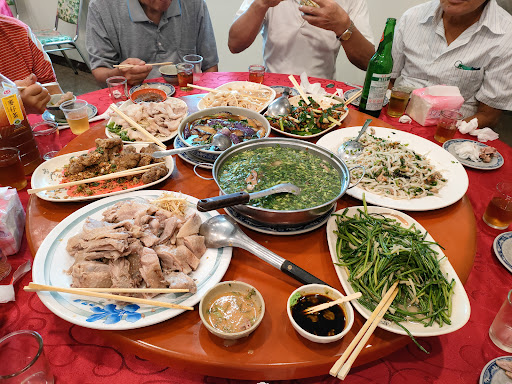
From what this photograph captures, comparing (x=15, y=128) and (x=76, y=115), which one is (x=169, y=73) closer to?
(x=76, y=115)

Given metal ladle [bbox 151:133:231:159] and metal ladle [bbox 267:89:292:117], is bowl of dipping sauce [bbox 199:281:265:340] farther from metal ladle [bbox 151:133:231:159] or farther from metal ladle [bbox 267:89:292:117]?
metal ladle [bbox 267:89:292:117]

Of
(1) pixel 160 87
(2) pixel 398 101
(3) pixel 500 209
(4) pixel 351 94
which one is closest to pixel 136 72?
(1) pixel 160 87

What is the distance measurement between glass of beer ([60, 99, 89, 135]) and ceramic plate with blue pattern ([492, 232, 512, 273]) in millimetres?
3091

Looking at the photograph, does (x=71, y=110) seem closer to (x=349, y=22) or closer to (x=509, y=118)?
(x=349, y=22)

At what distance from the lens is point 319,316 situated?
1.33m

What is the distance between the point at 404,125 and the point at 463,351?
7.33ft

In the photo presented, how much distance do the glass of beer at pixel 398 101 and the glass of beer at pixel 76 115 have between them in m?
2.84

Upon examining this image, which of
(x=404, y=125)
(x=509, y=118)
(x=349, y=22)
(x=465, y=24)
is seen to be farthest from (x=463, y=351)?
(x=509, y=118)

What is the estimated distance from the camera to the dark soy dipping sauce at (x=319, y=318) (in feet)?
4.18

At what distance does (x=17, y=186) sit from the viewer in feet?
7.22

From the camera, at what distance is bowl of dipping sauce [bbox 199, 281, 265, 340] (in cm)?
126

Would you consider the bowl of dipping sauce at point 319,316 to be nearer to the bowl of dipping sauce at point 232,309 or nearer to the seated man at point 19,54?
the bowl of dipping sauce at point 232,309

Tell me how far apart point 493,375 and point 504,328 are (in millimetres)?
254

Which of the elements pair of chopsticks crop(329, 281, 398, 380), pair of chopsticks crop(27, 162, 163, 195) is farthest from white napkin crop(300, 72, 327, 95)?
pair of chopsticks crop(329, 281, 398, 380)
